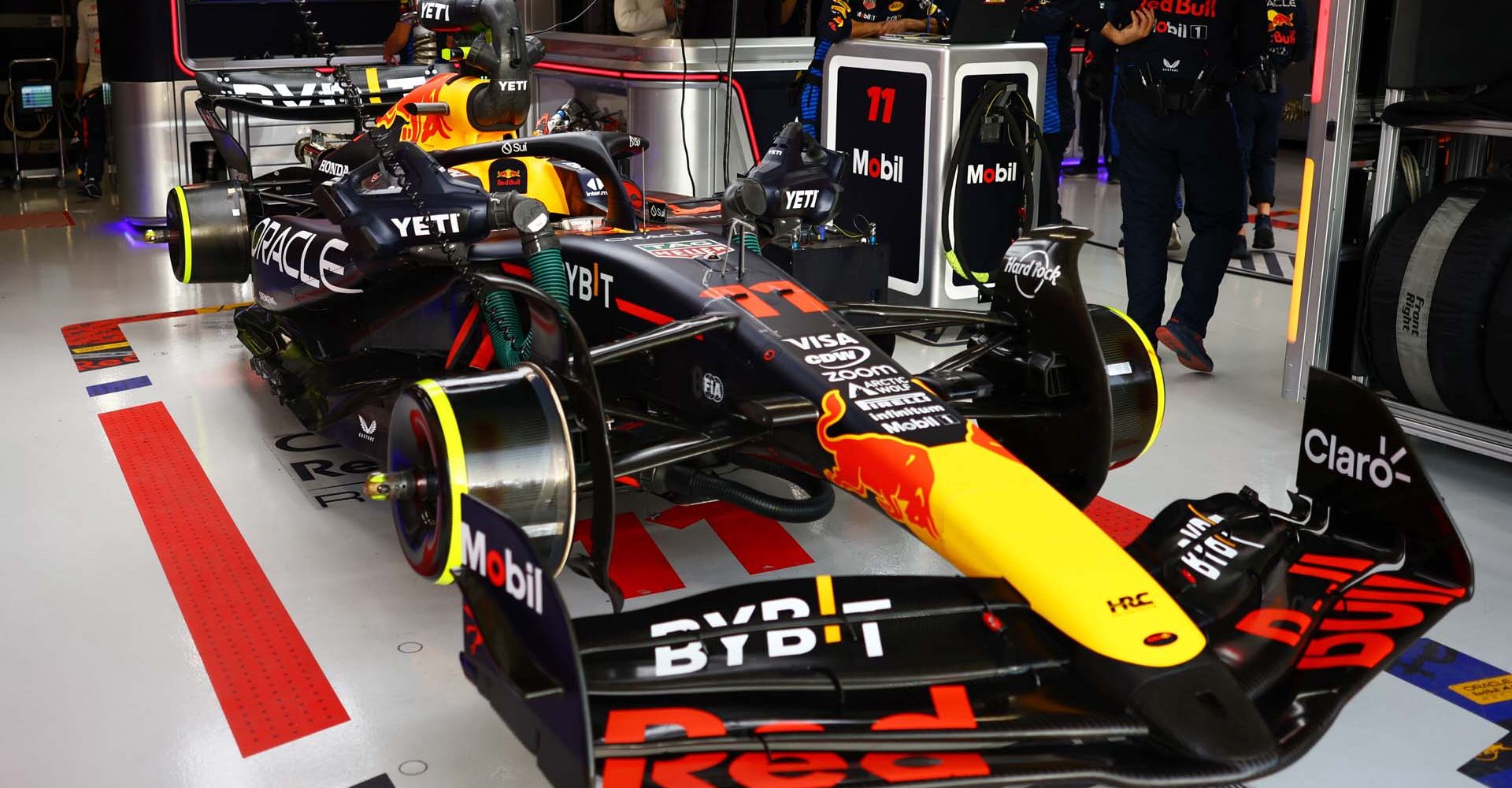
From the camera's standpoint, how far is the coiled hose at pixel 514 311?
3367mm

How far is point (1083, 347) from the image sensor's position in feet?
10.5

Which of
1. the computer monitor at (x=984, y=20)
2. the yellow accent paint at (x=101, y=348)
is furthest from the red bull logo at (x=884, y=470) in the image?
the yellow accent paint at (x=101, y=348)

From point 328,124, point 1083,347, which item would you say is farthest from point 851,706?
point 328,124

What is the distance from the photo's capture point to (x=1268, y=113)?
7.94 metres

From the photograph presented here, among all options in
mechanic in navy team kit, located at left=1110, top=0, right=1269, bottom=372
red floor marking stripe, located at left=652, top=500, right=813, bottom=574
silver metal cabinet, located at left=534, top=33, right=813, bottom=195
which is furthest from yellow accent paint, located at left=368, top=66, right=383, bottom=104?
mechanic in navy team kit, located at left=1110, top=0, right=1269, bottom=372

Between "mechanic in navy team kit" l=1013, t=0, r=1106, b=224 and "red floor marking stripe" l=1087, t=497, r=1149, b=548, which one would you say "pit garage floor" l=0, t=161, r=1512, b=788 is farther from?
"mechanic in navy team kit" l=1013, t=0, r=1106, b=224

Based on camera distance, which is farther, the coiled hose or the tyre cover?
the tyre cover

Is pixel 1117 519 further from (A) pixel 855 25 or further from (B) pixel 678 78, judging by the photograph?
(B) pixel 678 78

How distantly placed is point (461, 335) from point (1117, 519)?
1.94 metres

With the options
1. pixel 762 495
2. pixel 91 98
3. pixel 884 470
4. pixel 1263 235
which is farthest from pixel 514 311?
pixel 91 98

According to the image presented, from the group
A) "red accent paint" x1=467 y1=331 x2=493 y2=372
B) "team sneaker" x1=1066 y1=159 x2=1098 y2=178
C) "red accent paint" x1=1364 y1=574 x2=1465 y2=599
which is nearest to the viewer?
"red accent paint" x1=1364 y1=574 x2=1465 y2=599

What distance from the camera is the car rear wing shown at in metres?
2.01

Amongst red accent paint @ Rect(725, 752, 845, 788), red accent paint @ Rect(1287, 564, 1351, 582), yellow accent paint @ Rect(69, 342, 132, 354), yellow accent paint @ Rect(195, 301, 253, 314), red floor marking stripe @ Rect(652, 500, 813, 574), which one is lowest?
red floor marking stripe @ Rect(652, 500, 813, 574)

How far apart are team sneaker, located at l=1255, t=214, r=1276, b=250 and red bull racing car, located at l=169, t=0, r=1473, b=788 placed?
15.0 ft
